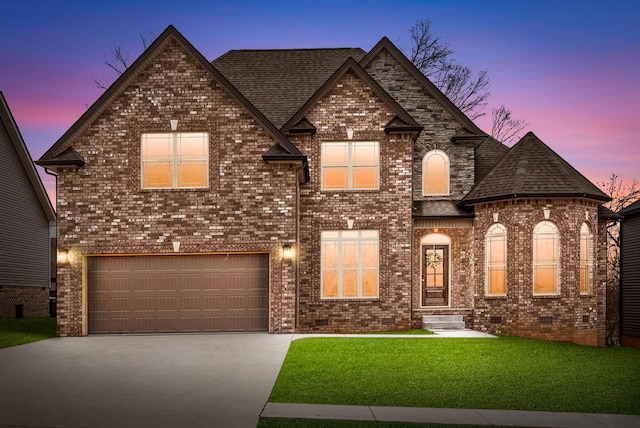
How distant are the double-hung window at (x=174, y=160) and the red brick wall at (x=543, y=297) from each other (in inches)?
371

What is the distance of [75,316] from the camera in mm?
15289

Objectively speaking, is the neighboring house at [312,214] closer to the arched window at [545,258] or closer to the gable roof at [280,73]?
the arched window at [545,258]

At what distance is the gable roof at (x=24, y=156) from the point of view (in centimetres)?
2272

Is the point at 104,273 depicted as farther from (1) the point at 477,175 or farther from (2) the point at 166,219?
(1) the point at 477,175

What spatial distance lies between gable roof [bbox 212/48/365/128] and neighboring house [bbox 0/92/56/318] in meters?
9.86

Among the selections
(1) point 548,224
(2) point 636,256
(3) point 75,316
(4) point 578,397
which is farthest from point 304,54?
(4) point 578,397

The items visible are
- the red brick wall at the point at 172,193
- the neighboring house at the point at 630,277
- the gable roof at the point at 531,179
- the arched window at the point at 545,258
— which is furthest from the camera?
the neighboring house at the point at 630,277

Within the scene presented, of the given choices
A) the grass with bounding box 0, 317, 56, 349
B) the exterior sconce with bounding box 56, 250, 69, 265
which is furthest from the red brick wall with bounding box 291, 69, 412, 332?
the grass with bounding box 0, 317, 56, 349

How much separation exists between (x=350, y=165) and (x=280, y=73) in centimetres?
576

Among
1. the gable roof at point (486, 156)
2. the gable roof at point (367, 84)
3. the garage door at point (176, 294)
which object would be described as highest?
the gable roof at point (367, 84)

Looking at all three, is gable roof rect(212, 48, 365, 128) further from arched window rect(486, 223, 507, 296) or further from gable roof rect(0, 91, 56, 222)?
gable roof rect(0, 91, 56, 222)

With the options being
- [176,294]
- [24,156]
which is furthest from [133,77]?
[24,156]

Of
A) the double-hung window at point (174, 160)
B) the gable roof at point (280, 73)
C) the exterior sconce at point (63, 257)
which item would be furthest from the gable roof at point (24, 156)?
the double-hung window at point (174, 160)

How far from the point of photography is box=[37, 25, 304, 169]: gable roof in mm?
15234
